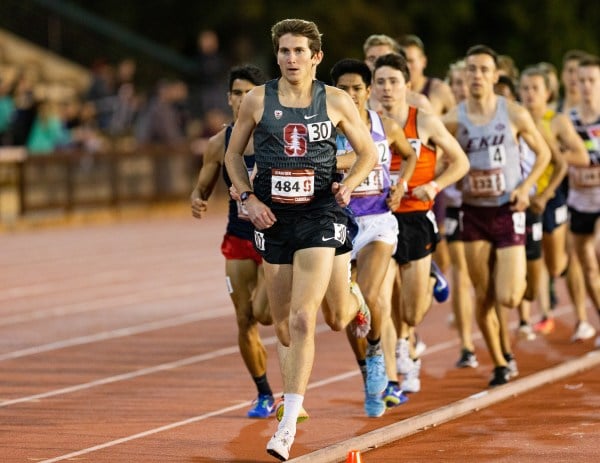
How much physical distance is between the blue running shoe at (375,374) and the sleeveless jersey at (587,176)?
463 centimetres

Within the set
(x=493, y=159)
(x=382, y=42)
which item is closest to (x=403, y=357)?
(x=493, y=159)

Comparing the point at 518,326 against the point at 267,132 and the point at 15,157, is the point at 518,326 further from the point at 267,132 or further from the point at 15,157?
the point at 15,157

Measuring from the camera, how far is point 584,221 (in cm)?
1461

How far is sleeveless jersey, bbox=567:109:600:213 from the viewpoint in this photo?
1455 centimetres

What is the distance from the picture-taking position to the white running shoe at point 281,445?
866cm

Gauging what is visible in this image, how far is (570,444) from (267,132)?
2.40m

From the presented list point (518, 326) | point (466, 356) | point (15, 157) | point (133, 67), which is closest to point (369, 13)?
point (133, 67)

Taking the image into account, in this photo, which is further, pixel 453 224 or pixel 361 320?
pixel 453 224

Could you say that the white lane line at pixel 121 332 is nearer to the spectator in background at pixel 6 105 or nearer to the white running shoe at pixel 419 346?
the white running shoe at pixel 419 346

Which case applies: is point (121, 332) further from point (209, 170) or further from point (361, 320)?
point (361, 320)

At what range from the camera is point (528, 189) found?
11953 millimetres

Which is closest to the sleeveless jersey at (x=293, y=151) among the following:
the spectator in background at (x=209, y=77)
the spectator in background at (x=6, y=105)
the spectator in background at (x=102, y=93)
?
the spectator in background at (x=6, y=105)

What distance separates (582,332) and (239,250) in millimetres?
4821

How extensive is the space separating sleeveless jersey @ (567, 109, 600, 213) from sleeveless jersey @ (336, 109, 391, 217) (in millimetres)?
4120
